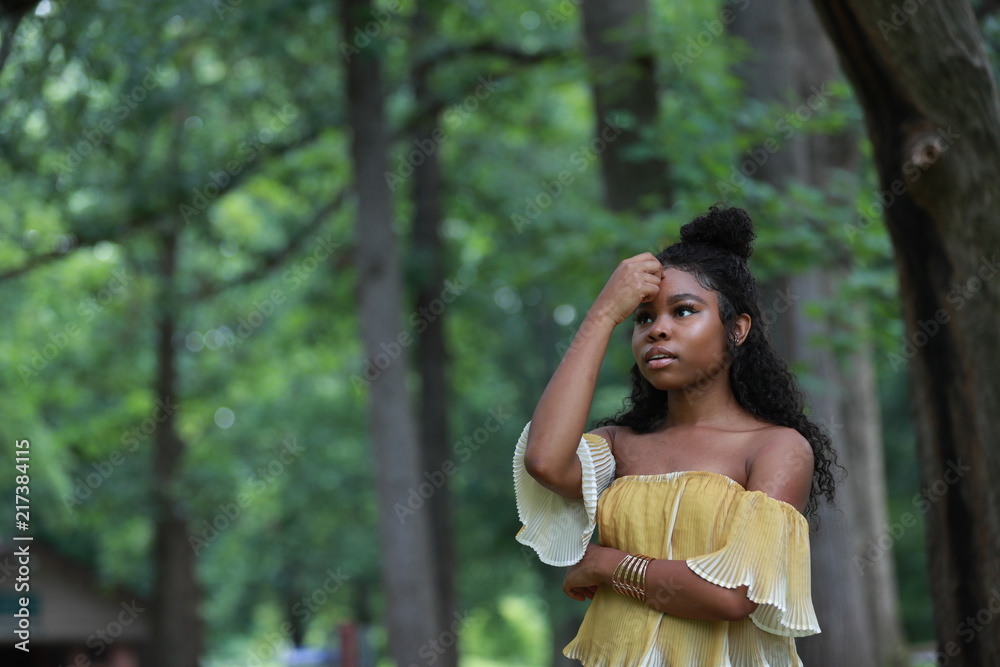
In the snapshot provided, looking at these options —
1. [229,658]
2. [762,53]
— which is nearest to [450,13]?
[762,53]

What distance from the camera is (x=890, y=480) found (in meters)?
24.0

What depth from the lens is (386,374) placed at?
1177 centimetres

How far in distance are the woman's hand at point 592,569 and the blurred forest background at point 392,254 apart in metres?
2.36

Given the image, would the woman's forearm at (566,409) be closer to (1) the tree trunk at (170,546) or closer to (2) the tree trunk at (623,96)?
(2) the tree trunk at (623,96)

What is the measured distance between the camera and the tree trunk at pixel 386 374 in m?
11.6

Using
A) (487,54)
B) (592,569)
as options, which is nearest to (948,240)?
(592,569)

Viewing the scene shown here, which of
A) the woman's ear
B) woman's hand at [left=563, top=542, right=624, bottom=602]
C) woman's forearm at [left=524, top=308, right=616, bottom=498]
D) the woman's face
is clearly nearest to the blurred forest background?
the woman's ear

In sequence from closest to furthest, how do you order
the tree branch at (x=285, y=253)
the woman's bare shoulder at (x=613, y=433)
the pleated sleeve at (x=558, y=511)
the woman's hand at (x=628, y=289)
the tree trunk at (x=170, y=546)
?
the woman's hand at (x=628, y=289) < the pleated sleeve at (x=558, y=511) < the woman's bare shoulder at (x=613, y=433) < the tree branch at (x=285, y=253) < the tree trunk at (x=170, y=546)

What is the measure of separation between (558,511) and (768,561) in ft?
2.11

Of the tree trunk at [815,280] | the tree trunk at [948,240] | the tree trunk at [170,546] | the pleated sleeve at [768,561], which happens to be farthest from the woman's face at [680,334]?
the tree trunk at [170,546]

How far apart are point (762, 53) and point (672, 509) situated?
290 inches

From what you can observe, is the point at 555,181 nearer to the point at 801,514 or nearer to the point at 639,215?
the point at 639,215

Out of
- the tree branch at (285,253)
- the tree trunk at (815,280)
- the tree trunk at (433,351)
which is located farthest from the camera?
the tree branch at (285,253)

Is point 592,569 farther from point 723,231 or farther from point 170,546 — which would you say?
point 170,546
